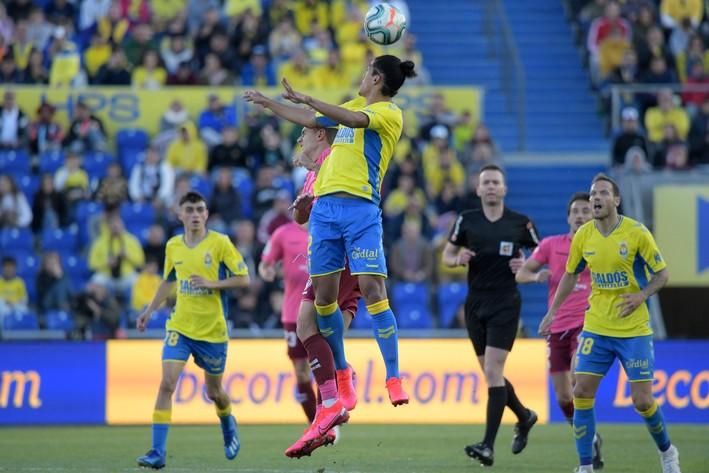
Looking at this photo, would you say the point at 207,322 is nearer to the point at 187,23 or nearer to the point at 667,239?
the point at 667,239

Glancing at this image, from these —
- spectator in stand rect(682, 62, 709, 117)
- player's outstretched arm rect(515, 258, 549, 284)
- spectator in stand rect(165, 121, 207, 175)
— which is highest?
spectator in stand rect(682, 62, 709, 117)

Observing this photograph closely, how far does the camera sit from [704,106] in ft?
83.3

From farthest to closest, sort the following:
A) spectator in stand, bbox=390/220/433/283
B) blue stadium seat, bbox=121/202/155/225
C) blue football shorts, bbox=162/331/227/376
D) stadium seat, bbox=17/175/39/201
→ stadium seat, bbox=17/175/39/201
blue stadium seat, bbox=121/202/155/225
spectator in stand, bbox=390/220/433/283
blue football shorts, bbox=162/331/227/376

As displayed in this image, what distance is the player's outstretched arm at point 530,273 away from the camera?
14.4m

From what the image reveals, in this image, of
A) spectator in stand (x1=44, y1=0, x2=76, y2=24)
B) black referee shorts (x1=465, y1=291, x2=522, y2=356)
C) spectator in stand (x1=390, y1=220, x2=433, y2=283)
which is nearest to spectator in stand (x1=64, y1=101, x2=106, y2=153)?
spectator in stand (x1=44, y1=0, x2=76, y2=24)

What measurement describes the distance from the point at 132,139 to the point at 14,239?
278cm

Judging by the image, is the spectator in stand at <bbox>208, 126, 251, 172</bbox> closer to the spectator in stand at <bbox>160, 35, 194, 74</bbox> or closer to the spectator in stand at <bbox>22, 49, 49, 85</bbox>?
the spectator in stand at <bbox>160, 35, 194, 74</bbox>

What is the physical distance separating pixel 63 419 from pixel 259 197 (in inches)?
198

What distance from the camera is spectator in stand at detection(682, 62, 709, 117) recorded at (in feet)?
83.7

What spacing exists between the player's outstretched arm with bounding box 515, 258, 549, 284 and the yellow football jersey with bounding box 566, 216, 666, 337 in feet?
6.21

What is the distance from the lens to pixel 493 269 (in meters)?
14.9

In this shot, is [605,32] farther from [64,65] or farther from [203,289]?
[203,289]

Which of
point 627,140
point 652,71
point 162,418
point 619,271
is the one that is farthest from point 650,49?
point 162,418

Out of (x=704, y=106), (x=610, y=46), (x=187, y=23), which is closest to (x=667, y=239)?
(x=704, y=106)
